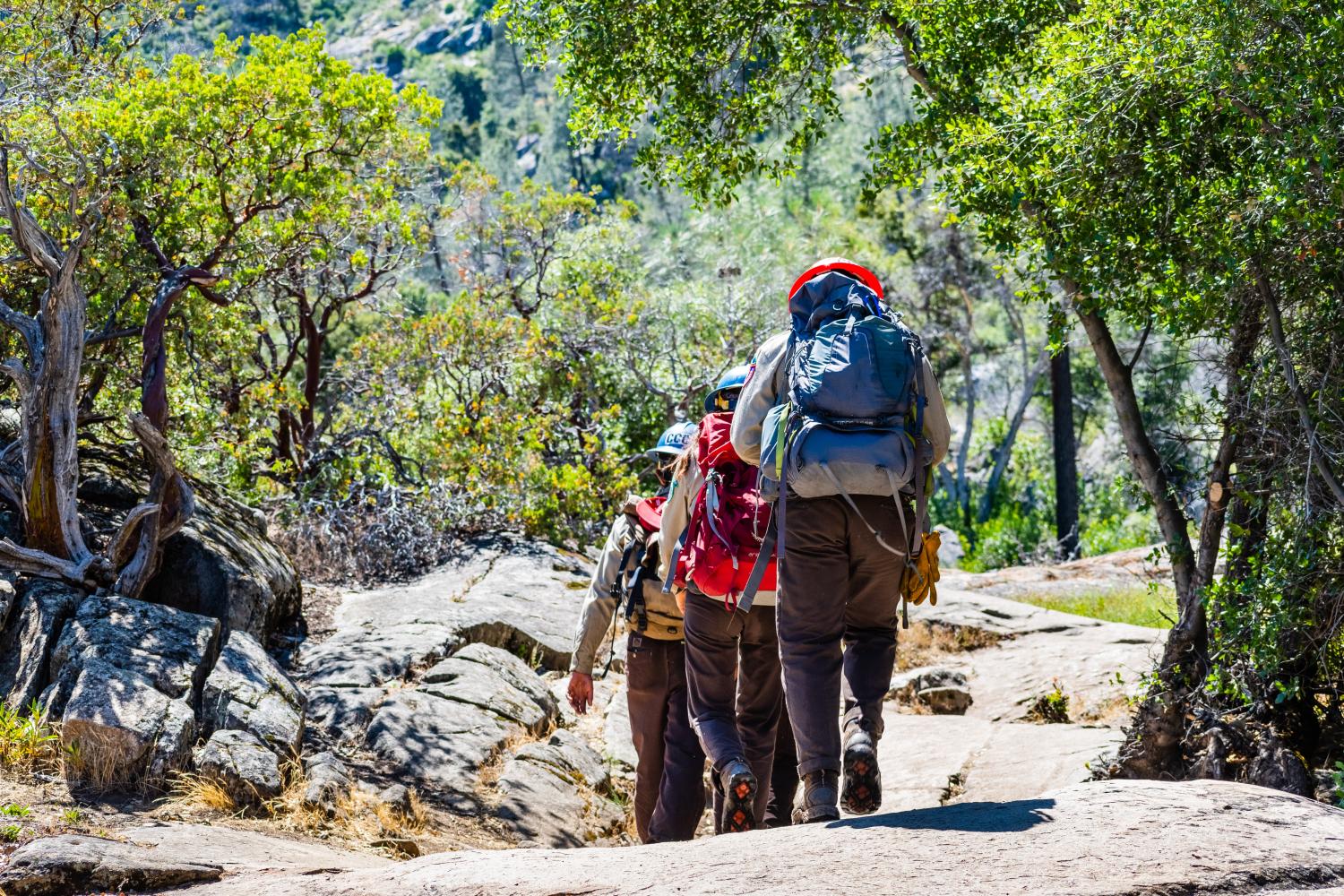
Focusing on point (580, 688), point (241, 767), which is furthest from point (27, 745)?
point (580, 688)

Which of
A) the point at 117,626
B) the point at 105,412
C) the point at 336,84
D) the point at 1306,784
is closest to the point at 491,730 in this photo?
the point at 117,626

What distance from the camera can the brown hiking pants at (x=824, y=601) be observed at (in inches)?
169

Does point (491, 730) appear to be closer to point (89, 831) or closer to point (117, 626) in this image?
point (117, 626)

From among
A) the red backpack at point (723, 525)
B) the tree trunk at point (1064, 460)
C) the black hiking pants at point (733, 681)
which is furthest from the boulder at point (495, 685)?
the tree trunk at point (1064, 460)

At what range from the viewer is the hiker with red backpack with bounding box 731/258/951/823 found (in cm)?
420

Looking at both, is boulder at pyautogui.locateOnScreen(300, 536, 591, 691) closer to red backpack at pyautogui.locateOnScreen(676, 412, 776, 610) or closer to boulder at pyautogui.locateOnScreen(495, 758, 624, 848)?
boulder at pyautogui.locateOnScreen(495, 758, 624, 848)

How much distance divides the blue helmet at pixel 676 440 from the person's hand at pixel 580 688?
1.11 metres

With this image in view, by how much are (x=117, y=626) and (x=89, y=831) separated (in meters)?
1.68

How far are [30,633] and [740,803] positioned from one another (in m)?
3.62

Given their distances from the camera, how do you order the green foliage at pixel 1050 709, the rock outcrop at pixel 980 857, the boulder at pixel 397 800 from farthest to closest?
the green foliage at pixel 1050 709
the boulder at pixel 397 800
the rock outcrop at pixel 980 857

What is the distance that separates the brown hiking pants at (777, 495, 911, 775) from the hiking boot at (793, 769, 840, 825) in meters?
0.03

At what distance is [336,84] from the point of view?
1085cm

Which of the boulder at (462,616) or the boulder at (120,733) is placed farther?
the boulder at (462,616)

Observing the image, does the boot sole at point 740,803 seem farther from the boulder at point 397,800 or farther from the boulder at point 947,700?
the boulder at point 947,700
